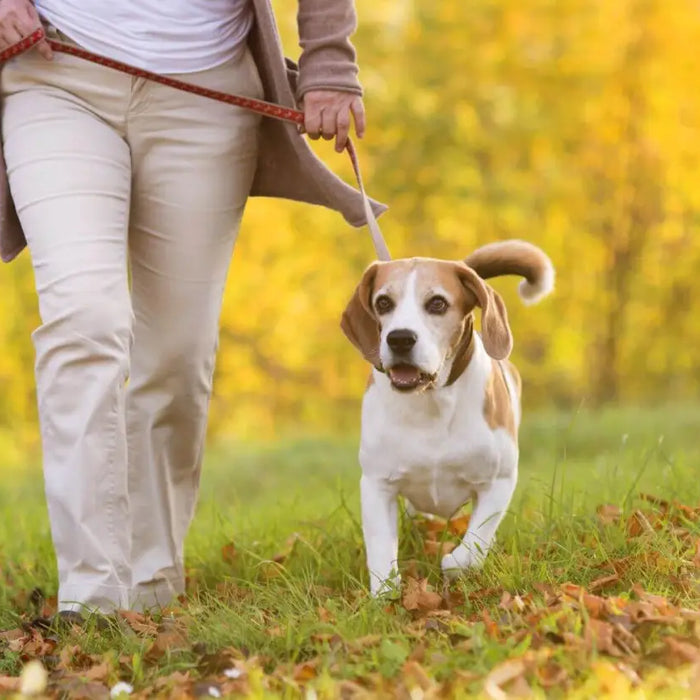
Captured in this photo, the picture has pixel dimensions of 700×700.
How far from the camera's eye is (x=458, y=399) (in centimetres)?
363

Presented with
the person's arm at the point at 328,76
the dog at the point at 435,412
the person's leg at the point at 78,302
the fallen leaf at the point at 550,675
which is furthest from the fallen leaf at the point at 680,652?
the person's arm at the point at 328,76

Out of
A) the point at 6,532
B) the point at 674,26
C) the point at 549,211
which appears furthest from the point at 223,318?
the point at 6,532

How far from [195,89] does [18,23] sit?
53 centimetres

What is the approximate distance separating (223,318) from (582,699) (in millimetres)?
12665

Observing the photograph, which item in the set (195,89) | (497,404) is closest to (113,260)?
(195,89)

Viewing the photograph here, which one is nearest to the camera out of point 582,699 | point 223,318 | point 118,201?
point 582,699

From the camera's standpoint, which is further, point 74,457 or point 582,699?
point 74,457

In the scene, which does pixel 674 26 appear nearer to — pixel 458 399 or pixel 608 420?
pixel 608 420

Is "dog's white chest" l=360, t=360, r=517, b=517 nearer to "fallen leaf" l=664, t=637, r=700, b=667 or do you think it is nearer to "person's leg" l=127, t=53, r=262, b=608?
"person's leg" l=127, t=53, r=262, b=608

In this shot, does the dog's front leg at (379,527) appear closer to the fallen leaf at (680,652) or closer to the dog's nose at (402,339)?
the dog's nose at (402,339)

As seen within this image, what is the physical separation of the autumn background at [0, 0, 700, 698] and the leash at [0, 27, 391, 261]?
84 centimetres

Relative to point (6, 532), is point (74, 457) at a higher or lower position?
higher

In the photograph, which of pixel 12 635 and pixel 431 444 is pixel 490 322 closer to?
pixel 431 444

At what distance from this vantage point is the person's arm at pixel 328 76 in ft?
12.4
